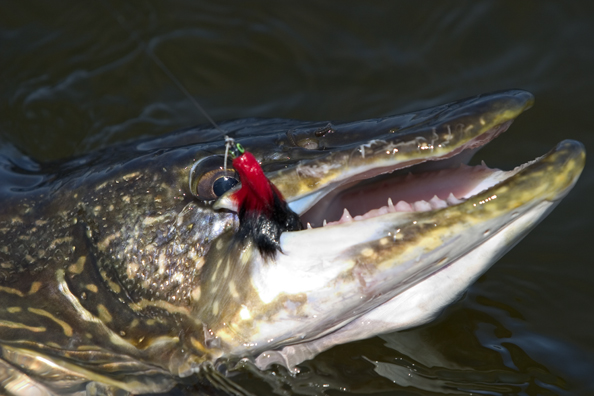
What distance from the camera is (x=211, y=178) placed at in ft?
7.85

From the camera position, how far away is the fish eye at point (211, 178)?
2.36 m

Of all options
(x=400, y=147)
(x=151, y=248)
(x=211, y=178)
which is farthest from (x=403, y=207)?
(x=151, y=248)

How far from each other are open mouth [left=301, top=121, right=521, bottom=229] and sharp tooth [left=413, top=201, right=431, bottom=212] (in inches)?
2.6

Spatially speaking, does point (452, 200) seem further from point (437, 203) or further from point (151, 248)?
point (151, 248)

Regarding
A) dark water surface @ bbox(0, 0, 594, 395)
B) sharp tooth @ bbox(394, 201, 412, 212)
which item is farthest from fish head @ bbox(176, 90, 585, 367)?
dark water surface @ bbox(0, 0, 594, 395)

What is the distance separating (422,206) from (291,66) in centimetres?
273

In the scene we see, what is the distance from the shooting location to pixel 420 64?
183 inches

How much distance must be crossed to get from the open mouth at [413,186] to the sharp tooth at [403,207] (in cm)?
2

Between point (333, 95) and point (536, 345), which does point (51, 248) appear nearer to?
point (536, 345)

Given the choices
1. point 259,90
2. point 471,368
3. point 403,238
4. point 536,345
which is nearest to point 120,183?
point 403,238

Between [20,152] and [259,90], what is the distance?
1590 millimetres

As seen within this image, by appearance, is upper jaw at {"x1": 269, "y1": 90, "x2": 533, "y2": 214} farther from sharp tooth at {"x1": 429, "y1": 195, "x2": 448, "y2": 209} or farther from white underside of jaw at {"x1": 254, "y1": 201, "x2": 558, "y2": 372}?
white underside of jaw at {"x1": 254, "y1": 201, "x2": 558, "y2": 372}

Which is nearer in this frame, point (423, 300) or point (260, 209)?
point (260, 209)

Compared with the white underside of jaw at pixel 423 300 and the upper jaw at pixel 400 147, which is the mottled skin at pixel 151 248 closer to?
the upper jaw at pixel 400 147
